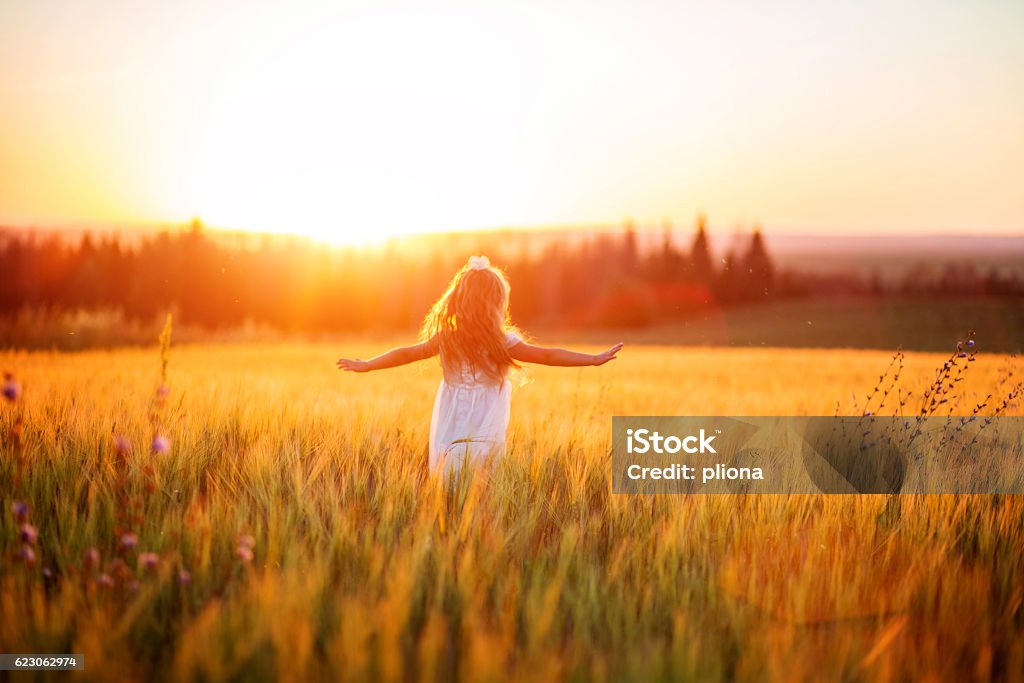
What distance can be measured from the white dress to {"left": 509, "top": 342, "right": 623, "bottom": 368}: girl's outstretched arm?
74mm

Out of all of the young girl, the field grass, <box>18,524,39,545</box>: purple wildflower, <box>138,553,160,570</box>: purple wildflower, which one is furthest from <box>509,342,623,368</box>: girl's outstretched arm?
<box>18,524,39,545</box>: purple wildflower

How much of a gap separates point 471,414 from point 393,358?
2.04ft

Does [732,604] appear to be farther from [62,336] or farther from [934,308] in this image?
[934,308]

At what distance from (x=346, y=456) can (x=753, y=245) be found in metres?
37.2

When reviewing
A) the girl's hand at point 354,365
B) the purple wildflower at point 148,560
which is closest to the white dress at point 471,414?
the girl's hand at point 354,365

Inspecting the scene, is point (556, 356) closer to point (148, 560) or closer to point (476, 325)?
point (476, 325)

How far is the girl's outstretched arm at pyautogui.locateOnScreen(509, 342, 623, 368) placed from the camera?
4.01m

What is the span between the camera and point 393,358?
4.35m

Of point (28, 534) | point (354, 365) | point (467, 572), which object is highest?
point (354, 365)

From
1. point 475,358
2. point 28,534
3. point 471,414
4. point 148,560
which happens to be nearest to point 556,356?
point 475,358

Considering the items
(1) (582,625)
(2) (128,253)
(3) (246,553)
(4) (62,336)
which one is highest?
(2) (128,253)

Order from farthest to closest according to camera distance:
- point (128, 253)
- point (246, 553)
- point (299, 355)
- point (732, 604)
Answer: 1. point (128, 253)
2. point (299, 355)
3. point (732, 604)
4. point (246, 553)

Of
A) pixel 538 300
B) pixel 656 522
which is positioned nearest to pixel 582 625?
pixel 656 522

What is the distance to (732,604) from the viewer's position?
231 centimetres
